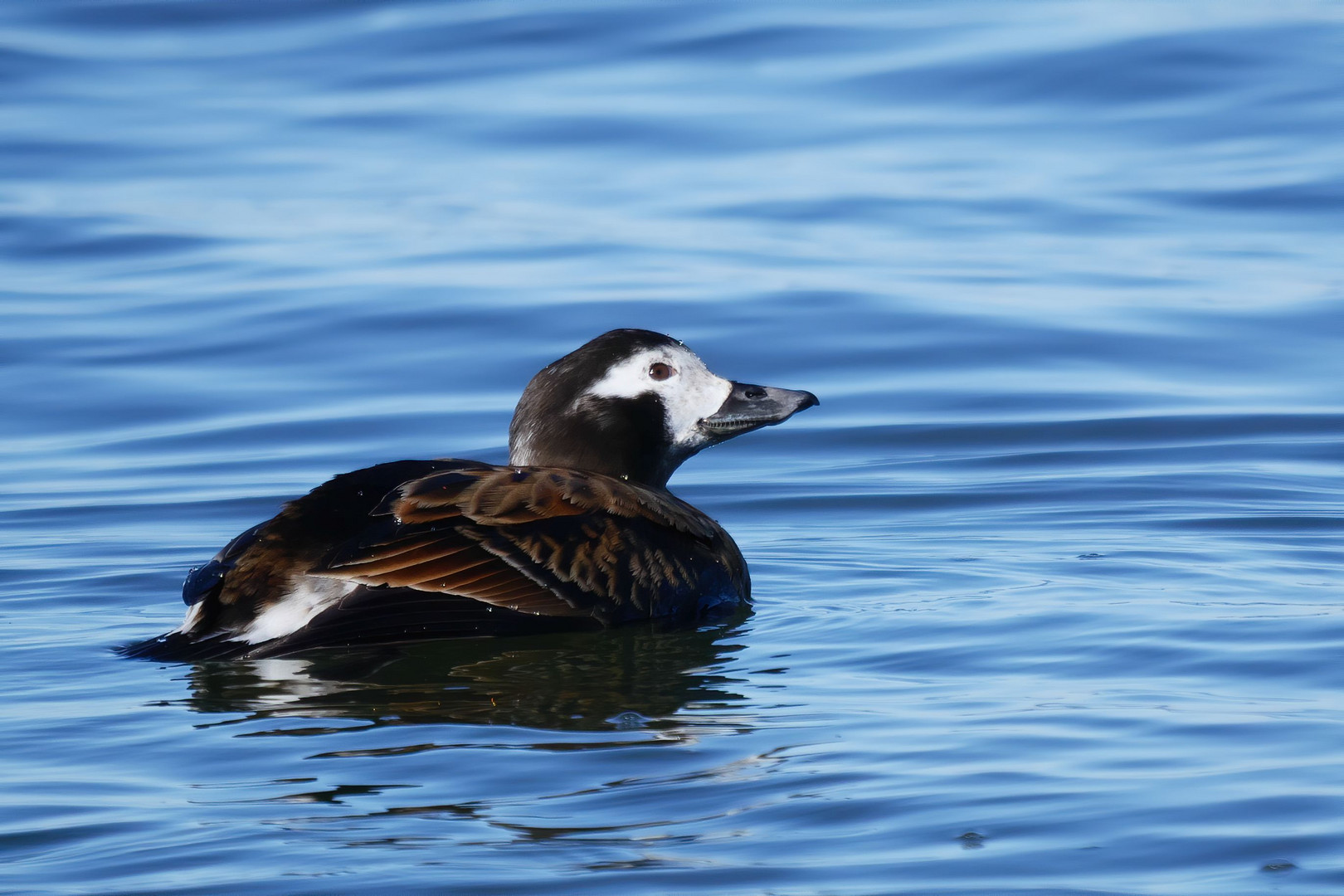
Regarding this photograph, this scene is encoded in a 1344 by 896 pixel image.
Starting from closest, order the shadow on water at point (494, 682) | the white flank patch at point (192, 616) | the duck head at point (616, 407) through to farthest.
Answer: the shadow on water at point (494, 682) < the white flank patch at point (192, 616) < the duck head at point (616, 407)

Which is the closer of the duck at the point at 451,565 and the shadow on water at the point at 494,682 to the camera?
the shadow on water at the point at 494,682

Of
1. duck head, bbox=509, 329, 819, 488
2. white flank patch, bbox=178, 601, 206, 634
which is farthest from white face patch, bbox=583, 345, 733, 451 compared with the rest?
white flank patch, bbox=178, 601, 206, 634

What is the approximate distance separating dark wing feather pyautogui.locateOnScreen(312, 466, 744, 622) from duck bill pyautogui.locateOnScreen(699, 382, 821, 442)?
0.71 m

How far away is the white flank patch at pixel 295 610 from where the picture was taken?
559 cm

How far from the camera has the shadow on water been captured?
201 inches

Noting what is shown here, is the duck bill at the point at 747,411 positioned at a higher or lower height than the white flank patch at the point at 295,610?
higher

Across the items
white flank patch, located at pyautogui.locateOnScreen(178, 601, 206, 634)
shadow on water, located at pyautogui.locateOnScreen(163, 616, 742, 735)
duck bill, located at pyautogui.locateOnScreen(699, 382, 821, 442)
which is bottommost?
shadow on water, located at pyautogui.locateOnScreen(163, 616, 742, 735)

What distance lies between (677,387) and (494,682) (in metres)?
1.62

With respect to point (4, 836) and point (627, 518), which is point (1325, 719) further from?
point (4, 836)

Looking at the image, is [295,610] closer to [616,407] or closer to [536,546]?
[536,546]

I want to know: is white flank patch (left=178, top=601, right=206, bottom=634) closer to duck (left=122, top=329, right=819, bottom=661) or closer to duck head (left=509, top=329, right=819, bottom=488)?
duck (left=122, top=329, right=819, bottom=661)

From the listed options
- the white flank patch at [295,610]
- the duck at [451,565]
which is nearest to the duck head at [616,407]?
the duck at [451,565]

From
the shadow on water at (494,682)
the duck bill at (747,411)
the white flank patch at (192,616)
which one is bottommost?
the shadow on water at (494,682)

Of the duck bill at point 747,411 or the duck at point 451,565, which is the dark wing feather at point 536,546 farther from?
the duck bill at point 747,411
